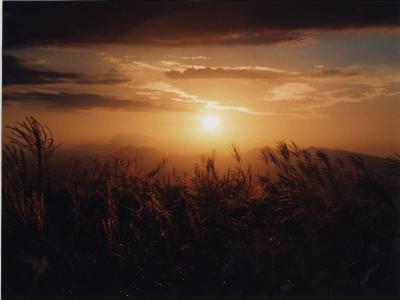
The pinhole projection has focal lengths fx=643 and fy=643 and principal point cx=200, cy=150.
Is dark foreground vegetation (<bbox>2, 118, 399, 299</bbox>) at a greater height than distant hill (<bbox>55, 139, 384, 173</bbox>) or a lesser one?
lesser

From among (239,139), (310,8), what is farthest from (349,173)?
(310,8)

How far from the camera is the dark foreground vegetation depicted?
510 centimetres

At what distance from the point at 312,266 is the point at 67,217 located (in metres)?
1.99

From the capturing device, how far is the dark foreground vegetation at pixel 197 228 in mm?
5098

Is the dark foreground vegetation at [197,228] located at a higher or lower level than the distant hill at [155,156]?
lower

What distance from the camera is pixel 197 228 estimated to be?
5.14 metres

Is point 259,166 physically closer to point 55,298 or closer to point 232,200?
point 232,200

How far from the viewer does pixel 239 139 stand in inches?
203

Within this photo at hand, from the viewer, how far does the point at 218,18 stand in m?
5.14

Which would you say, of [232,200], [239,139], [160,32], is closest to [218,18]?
[160,32]

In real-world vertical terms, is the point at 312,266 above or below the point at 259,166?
below

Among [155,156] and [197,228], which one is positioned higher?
[155,156]

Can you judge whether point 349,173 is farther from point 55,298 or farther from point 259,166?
point 55,298

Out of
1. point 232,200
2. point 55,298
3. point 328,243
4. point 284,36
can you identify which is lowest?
point 55,298
